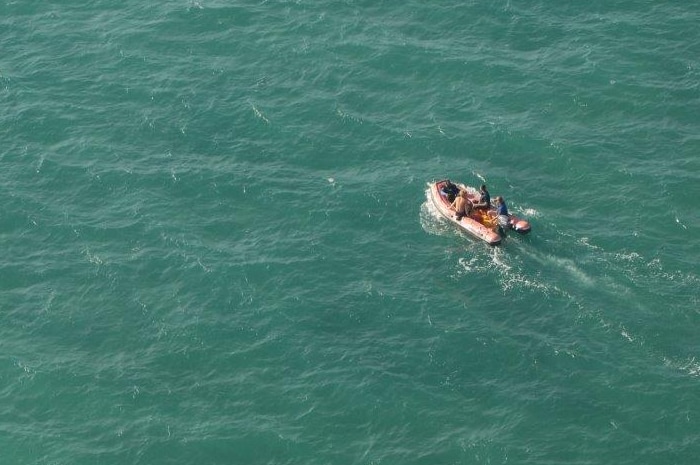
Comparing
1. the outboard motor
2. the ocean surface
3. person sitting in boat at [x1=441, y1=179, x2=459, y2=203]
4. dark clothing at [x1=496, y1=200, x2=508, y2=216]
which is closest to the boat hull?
the outboard motor

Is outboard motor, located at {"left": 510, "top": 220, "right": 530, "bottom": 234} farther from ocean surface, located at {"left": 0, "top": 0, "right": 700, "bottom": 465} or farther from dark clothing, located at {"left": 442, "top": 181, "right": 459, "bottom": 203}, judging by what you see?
dark clothing, located at {"left": 442, "top": 181, "right": 459, "bottom": 203}

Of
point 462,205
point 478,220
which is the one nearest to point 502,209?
point 478,220

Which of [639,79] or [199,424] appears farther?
[639,79]

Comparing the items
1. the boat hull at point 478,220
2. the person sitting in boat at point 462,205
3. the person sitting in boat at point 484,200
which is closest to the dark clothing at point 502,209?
the boat hull at point 478,220

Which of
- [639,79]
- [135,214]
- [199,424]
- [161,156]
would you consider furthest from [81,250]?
[639,79]

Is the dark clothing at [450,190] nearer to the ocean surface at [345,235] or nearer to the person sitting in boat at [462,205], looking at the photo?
the person sitting in boat at [462,205]

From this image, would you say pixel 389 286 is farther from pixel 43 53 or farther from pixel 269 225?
pixel 43 53
